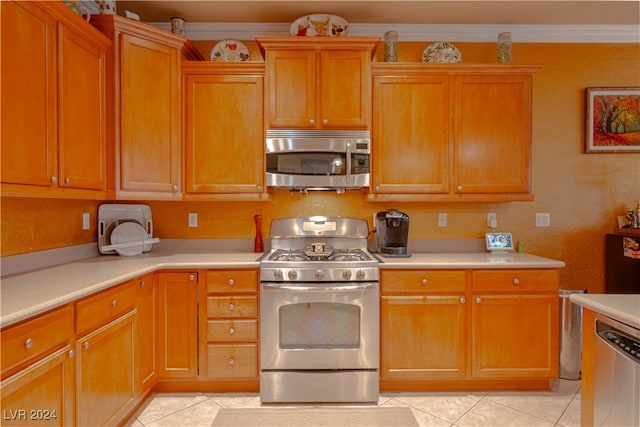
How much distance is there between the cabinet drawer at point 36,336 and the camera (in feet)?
4.06

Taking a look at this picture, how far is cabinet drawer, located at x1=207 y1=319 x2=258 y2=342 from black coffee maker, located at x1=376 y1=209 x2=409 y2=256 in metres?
1.11

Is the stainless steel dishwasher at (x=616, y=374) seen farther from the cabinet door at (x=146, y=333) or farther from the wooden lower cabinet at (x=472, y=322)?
the cabinet door at (x=146, y=333)

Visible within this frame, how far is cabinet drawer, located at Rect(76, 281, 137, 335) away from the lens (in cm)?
162

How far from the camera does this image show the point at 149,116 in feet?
8.05

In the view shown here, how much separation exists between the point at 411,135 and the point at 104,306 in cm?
224

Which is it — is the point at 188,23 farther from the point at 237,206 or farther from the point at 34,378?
the point at 34,378

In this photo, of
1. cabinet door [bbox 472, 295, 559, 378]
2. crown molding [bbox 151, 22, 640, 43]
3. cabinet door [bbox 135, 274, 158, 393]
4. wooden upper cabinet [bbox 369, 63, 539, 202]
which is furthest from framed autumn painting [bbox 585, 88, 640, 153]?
cabinet door [bbox 135, 274, 158, 393]

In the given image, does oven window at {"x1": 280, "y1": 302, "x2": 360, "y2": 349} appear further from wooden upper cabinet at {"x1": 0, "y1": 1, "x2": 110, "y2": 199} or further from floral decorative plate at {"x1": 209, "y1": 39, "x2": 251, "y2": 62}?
floral decorative plate at {"x1": 209, "y1": 39, "x2": 251, "y2": 62}

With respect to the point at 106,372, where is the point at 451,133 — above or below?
above

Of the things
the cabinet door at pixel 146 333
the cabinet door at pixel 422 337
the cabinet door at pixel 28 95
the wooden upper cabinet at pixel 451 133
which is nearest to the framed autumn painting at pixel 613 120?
the wooden upper cabinet at pixel 451 133

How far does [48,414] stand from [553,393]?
291 centimetres

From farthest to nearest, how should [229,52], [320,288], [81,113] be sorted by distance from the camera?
[229,52]
[320,288]
[81,113]

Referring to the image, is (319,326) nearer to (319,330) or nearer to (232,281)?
(319,330)

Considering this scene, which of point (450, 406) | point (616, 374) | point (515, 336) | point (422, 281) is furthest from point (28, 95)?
point (515, 336)
